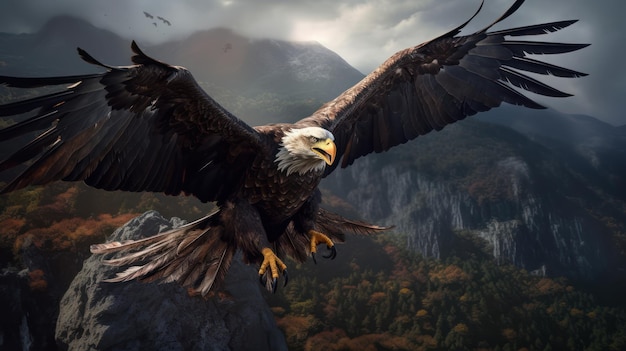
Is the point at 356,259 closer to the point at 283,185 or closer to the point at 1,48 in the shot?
the point at 283,185

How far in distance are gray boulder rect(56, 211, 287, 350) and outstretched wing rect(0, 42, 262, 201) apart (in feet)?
24.0

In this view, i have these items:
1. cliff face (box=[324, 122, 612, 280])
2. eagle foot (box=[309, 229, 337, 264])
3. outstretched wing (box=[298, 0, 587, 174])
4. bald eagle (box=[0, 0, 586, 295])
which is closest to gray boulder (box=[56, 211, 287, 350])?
bald eagle (box=[0, 0, 586, 295])

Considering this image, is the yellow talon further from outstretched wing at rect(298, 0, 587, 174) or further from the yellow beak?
outstretched wing at rect(298, 0, 587, 174)

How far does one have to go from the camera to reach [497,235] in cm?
3161

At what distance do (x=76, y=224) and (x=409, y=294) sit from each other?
18437mm

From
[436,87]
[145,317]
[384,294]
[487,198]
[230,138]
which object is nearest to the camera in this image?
[230,138]

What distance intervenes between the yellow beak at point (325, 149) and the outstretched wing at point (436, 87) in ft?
2.69

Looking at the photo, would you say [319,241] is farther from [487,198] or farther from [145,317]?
[487,198]

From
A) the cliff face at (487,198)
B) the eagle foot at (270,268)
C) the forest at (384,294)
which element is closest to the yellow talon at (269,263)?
the eagle foot at (270,268)

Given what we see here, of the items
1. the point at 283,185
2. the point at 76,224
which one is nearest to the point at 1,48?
the point at 76,224

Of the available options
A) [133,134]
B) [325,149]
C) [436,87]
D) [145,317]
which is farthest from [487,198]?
[133,134]

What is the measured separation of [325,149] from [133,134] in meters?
1.46

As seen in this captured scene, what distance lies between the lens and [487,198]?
34781mm

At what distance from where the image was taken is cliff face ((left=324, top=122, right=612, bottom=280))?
3155cm
